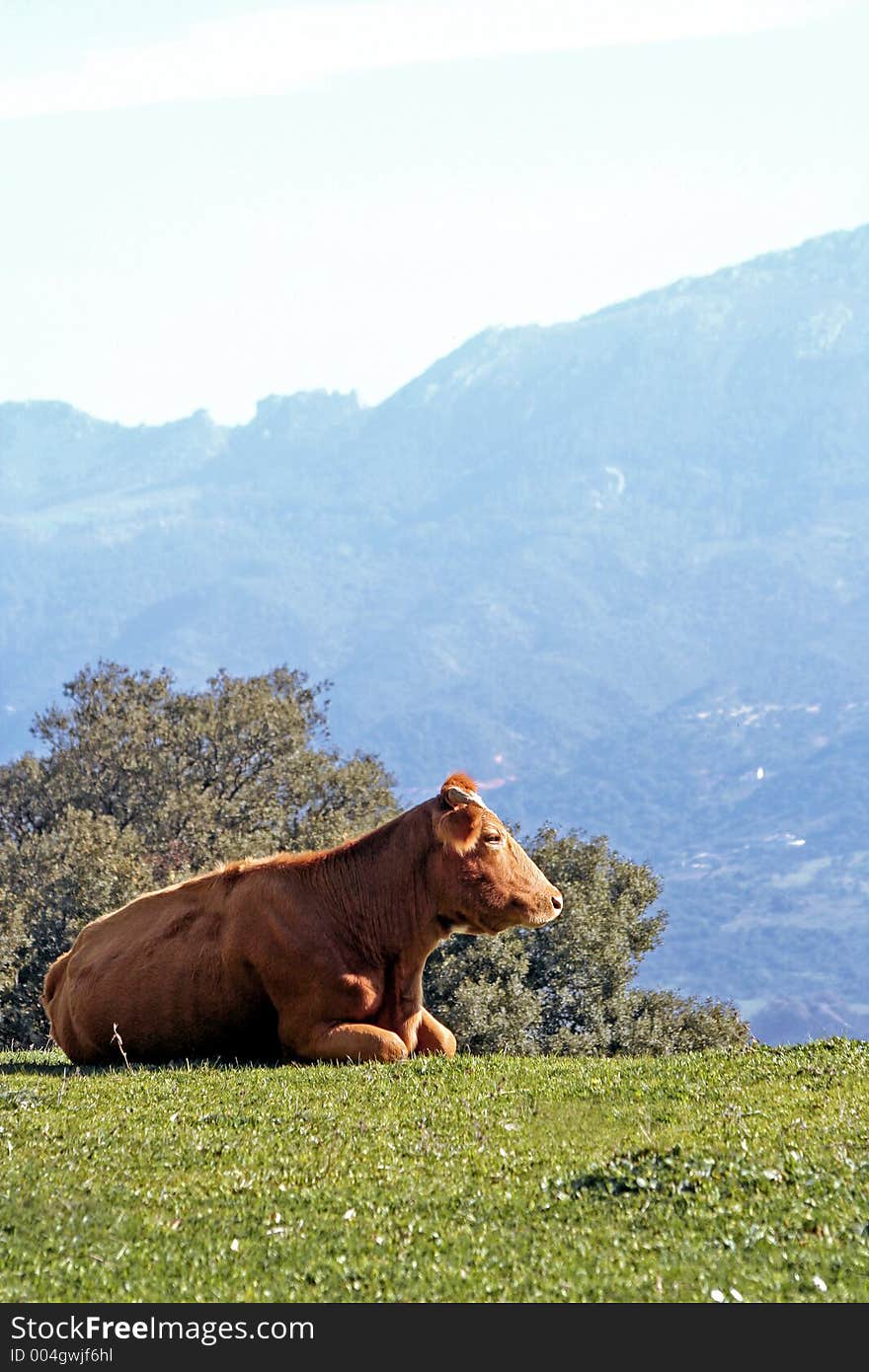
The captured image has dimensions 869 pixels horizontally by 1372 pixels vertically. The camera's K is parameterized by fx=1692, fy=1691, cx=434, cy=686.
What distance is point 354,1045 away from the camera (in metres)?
17.1

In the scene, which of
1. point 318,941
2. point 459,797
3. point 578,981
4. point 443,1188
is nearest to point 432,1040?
point 318,941

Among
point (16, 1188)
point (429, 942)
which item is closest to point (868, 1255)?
point (16, 1188)

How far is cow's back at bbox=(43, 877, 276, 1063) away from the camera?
59.0ft

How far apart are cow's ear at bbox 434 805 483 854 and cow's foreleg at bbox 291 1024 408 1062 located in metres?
2.10

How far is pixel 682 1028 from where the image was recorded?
4766 centimetres

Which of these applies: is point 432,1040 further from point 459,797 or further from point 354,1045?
point 459,797

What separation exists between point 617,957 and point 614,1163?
118 ft

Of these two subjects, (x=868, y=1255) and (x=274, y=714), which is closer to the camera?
(x=868, y=1255)

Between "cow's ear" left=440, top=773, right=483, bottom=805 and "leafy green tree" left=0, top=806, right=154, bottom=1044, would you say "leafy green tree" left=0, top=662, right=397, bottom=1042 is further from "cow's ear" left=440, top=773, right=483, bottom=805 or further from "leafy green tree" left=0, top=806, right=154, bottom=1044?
"cow's ear" left=440, top=773, right=483, bottom=805

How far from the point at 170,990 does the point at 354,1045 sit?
229 cm

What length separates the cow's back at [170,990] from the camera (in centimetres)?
1797

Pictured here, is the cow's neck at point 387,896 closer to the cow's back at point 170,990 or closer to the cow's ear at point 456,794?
the cow's ear at point 456,794

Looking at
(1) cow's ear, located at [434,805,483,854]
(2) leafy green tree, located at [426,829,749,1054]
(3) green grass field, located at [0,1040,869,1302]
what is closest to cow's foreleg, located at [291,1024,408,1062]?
(3) green grass field, located at [0,1040,869,1302]
